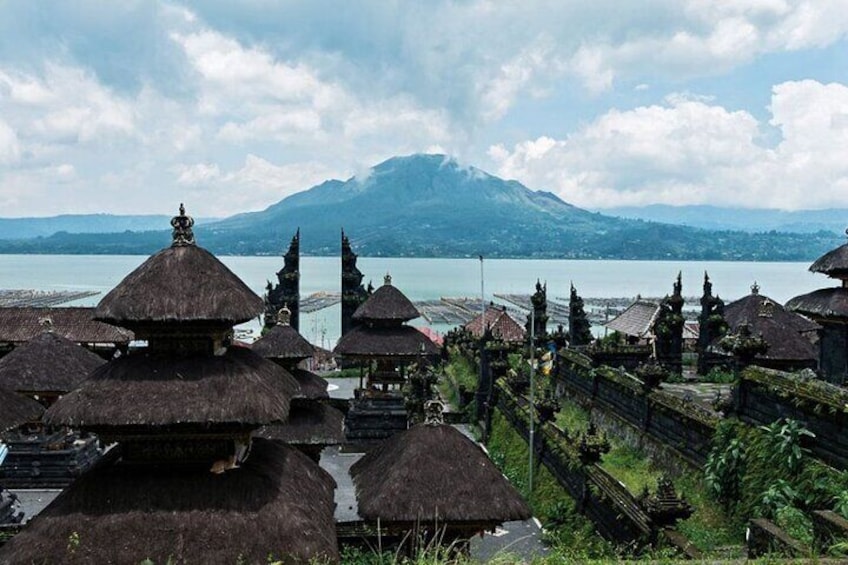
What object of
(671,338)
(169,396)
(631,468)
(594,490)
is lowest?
(631,468)

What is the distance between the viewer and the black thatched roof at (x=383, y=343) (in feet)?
95.4

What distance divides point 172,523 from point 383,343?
66.2 feet

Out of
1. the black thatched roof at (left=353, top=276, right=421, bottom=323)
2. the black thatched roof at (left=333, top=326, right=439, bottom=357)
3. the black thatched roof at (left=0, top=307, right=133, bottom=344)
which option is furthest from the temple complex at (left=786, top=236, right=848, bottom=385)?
Answer: the black thatched roof at (left=0, top=307, right=133, bottom=344)

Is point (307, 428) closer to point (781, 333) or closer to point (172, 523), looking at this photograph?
point (172, 523)

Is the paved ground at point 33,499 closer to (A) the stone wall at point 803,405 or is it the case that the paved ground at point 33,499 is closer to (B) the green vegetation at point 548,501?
(B) the green vegetation at point 548,501

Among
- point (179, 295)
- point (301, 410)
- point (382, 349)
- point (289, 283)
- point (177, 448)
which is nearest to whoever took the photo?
point (179, 295)

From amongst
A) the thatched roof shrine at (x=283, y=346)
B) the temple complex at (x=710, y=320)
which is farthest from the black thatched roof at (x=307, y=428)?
the temple complex at (x=710, y=320)

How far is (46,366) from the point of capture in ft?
83.9

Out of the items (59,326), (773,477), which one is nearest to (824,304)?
(773,477)

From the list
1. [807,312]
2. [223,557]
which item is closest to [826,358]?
[807,312]

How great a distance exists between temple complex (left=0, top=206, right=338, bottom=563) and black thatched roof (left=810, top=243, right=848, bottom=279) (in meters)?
16.5

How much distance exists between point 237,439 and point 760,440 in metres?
10.9

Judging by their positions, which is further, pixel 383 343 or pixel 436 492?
pixel 383 343

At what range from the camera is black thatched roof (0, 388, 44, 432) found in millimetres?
16781
